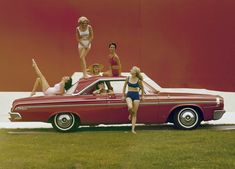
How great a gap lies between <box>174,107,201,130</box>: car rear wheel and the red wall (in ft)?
8.17

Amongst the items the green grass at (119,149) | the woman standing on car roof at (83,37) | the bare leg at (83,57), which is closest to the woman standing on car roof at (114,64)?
the woman standing on car roof at (83,37)

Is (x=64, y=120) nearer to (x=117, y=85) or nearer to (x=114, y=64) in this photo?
(x=117, y=85)

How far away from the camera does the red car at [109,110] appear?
9930 millimetres

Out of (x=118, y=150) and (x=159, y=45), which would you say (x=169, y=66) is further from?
(x=118, y=150)

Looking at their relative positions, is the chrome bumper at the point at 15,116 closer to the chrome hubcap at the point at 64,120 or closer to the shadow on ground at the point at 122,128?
the shadow on ground at the point at 122,128

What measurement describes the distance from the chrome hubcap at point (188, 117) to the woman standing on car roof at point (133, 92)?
3.07ft

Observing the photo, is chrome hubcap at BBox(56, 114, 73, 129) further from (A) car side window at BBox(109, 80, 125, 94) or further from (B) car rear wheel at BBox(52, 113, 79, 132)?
(A) car side window at BBox(109, 80, 125, 94)

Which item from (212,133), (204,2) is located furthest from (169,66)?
(212,133)

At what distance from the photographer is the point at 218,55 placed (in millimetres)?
12586

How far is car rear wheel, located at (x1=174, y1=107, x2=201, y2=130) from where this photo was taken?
9977 millimetres

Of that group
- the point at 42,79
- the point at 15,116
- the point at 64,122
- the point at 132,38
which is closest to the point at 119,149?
the point at 64,122

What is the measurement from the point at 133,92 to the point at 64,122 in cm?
153

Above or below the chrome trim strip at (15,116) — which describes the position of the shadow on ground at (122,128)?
below

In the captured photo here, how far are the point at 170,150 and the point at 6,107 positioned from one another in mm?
6086
